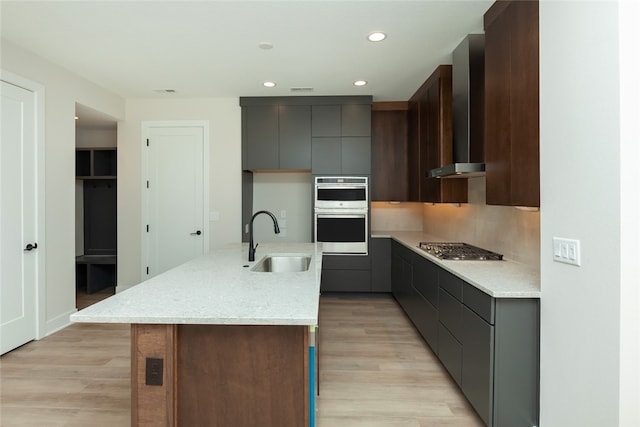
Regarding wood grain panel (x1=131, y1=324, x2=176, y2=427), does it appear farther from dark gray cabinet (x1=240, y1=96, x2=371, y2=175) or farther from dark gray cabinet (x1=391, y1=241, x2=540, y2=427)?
dark gray cabinet (x1=240, y1=96, x2=371, y2=175)

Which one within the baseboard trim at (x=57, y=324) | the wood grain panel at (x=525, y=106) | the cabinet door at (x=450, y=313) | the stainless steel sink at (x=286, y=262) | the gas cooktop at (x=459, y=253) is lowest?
the baseboard trim at (x=57, y=324)

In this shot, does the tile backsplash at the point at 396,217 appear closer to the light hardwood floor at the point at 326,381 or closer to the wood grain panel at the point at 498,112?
the light hardwood floor at the point at 326,381

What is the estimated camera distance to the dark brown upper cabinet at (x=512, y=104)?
1847 millimetres

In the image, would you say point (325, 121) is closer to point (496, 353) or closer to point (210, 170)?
point (210, 170)

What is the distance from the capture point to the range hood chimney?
2539mm

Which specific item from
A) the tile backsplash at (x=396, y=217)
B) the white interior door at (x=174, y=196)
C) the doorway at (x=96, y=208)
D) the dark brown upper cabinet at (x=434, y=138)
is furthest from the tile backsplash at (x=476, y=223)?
the doorway at (x=96, y=208)

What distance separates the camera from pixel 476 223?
3252 mm

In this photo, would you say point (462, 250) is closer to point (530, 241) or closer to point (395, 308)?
point (530, 241)

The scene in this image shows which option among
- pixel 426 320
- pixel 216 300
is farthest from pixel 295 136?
pixel 216 300

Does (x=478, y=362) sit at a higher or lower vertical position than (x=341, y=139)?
lower

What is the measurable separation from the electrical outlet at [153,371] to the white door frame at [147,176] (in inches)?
128

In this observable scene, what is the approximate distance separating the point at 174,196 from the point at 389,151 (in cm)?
304

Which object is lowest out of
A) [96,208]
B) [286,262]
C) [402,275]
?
[402,275]

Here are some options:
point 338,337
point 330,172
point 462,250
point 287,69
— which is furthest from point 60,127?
point 462,250
